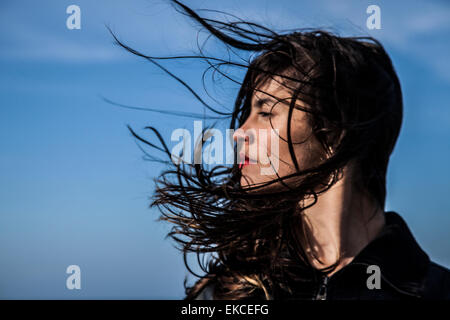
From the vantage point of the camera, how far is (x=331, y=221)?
8.11ft

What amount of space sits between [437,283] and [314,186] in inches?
29.1

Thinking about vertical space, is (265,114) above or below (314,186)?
above

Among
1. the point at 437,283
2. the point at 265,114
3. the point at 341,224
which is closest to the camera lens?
the point at 437,283

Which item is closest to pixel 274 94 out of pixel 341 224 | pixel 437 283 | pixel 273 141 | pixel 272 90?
pixel 272 90

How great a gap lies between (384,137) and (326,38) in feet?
2.10

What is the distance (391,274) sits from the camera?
2.32 meters

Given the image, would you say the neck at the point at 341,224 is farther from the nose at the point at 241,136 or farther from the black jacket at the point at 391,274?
the nose at the point at 241,136

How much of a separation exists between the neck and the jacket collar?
0.08 m

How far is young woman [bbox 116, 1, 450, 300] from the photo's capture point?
7.76ft

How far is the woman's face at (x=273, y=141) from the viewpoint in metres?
2.50

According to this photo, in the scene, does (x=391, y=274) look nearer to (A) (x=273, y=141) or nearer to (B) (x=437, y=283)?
(B) (x=437, y=283)

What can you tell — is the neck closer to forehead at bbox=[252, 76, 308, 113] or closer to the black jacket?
the black jacket
